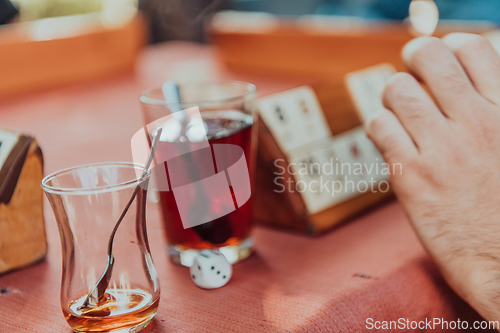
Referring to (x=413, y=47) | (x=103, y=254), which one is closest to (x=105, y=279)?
(x=103, y=254)

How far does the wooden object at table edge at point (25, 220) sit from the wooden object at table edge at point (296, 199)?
9.5 inches

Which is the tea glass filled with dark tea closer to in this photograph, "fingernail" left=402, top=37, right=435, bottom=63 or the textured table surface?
the textured table surface

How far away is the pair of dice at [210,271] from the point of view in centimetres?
44

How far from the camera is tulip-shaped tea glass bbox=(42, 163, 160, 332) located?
1.17ft

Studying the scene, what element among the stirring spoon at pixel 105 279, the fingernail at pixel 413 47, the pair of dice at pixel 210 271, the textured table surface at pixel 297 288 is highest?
the fingernail at pixel 413 47

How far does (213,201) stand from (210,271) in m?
0.07

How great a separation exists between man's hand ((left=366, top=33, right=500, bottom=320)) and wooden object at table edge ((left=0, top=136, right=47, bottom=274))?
350 mm

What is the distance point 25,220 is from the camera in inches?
18.7

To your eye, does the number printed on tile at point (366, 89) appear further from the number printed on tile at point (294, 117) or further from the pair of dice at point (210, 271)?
the pair of dice at point (210, 271)

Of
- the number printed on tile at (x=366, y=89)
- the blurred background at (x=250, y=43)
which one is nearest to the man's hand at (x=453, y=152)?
the number printed on tile at (x=366, y=89)

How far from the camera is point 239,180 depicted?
19.4 inches

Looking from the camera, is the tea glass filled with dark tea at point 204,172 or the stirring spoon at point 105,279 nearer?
the stirring spoon at point 105,279

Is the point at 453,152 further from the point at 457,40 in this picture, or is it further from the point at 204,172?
the point at 204,172

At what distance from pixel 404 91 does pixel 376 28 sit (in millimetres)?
865
